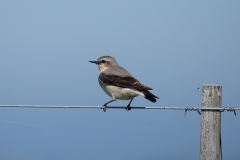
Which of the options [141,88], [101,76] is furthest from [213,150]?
[101,76]

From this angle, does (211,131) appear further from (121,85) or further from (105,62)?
(105,62)

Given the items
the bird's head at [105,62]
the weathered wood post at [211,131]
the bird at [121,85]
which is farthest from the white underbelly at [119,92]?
the weathered wood post at [211,131]

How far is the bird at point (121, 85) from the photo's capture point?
8172 millimetres

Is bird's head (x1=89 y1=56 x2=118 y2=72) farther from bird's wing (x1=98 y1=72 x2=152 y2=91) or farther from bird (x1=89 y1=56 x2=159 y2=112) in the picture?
bird's wing (x1=98 y1=72 x2=152 y2=91)

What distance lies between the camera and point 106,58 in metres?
10.2

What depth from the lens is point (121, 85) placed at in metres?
8.69

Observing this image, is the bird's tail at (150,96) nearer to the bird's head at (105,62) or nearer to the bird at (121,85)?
the bird at (121,85)

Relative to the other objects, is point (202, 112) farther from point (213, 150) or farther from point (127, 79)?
point (127, 79)

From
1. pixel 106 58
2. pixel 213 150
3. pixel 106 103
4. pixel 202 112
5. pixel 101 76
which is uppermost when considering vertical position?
pixel 106 58

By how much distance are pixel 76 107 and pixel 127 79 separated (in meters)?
2.25

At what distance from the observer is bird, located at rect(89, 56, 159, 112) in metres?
8.17

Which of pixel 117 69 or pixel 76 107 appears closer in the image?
pixel 76 107

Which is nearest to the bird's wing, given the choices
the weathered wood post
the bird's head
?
the bird's head

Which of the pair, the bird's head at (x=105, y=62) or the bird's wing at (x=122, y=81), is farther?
the bird's head at (x=105, y=62)
